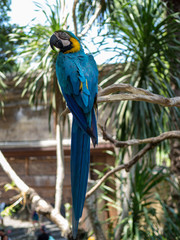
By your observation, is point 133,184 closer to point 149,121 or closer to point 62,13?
point 149,121

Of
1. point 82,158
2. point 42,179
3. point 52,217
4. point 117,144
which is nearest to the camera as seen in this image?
point 82,158

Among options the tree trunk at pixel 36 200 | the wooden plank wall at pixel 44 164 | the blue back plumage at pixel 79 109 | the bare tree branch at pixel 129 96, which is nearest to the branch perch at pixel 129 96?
the bare tree branch at pixel 129 96

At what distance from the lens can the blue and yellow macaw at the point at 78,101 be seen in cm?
55

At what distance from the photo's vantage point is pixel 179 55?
2.48 metres

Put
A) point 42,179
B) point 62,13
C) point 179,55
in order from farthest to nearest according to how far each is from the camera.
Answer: point 42,179, point 179,55, point 62,13

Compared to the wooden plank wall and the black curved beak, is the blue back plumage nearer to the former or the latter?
the black curved beak

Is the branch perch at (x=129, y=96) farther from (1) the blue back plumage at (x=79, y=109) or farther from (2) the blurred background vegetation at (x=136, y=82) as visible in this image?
(2) the blurred background vegetation at (x=136, y=82)

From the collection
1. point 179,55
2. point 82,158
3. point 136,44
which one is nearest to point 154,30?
point 136,44

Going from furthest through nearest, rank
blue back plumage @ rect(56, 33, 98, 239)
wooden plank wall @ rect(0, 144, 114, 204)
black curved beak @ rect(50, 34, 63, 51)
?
wooden plank wall @ rect(0, 144, 114, 204)
black curved beak @ rect(50, 34, 63, 51)
blue back plumage @ rect(56, 33, 98, 239)

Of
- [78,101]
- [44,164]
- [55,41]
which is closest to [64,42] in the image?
[55,41]

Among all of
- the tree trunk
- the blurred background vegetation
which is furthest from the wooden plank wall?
the tree trunk

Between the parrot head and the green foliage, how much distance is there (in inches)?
52.4

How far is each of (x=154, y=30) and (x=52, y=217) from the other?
1.77 m

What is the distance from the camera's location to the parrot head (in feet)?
3.04
